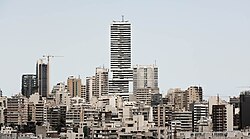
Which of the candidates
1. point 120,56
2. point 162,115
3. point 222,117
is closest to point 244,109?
point 222,117

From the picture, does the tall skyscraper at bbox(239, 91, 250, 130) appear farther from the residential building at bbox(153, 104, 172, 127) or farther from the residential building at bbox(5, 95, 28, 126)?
the residential building at bbox(5, 95, 28, 126)

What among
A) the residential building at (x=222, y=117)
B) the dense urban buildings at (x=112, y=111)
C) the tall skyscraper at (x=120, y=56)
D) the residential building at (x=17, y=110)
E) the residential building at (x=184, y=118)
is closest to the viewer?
the dense urban buildings at (x=112, y=111)

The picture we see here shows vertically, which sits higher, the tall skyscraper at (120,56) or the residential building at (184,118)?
the tall skyscraper at (120,56)

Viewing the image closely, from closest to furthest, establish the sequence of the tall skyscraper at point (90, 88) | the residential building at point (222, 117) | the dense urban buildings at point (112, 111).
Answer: the dense urban buildings at point (112, 111), the residential building at point (222, 117), the tall skyscraper at point (90, 88)

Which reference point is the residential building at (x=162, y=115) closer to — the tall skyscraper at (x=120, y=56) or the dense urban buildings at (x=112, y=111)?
the dense urban buildings at (x=112, y=111)

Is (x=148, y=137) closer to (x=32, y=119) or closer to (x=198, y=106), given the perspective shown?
(x=32, y=119)

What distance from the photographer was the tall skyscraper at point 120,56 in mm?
37375

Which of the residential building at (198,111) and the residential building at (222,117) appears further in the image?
the residential building at (198,111)

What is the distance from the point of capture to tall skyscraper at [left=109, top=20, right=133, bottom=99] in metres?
37.4

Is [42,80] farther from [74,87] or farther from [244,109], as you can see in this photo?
[244,109]

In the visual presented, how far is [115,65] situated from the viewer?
38.9 metres

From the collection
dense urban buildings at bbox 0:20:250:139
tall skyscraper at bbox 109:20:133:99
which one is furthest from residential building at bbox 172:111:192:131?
tall skyscraper at bbox 109:20:133:99

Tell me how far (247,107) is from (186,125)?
2062mm

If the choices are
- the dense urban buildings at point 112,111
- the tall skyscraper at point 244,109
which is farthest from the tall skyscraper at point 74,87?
the tall skyscraper at point 244,109
